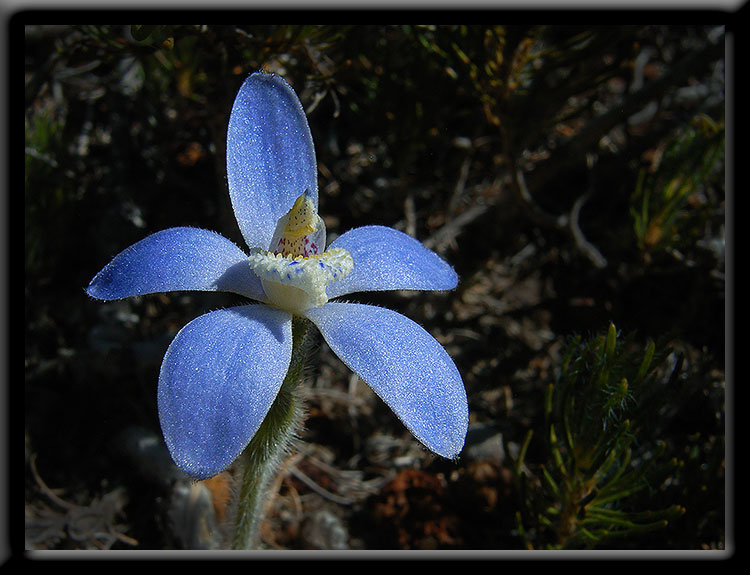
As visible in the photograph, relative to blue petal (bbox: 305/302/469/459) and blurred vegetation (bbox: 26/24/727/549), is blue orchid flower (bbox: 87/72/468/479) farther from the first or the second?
blurred vegetation (bbox: 26/24/727/549)

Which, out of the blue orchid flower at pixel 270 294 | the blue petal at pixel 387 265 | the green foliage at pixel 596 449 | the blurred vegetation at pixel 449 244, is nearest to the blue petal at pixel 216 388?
the blue orchid flower at pixel 270 294

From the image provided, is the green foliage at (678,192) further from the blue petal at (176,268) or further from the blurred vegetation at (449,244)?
the blue petal at (176,268)

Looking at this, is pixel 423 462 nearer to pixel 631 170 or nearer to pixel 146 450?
pixel 146 450

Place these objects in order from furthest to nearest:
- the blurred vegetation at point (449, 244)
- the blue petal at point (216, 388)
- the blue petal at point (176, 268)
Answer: the blurred vegetation at point (449, 244) < the blue petal at point (176, 268) < the blue petal at point (216, 388)

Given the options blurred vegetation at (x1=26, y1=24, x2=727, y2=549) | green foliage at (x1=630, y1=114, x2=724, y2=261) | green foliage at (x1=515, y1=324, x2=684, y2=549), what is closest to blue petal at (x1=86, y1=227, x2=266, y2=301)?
blurred vegetation at (x1=26, y1=24, x2=727, y2=549)
